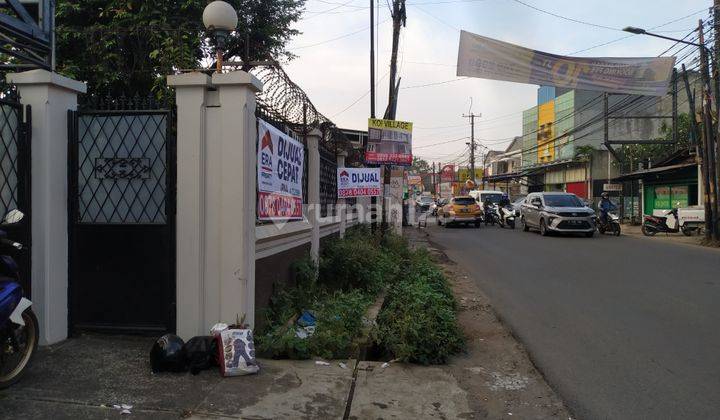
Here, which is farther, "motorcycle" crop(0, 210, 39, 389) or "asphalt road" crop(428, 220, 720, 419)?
"asphalt road" crop(428, 220, 720, 419)

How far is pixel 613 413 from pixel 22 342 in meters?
4.59

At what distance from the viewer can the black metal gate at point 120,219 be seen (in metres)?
5.06

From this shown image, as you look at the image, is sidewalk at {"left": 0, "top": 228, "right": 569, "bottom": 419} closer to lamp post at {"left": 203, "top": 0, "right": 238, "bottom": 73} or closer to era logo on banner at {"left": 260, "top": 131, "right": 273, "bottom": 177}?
era logo on banner at {"left": 260, "top": 131, "right": 273, "bottom": 177}

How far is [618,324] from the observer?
6750 millimetres

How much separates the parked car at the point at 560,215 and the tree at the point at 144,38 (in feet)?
36.2

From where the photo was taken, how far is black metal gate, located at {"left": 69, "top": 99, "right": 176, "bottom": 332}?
5.06 meters

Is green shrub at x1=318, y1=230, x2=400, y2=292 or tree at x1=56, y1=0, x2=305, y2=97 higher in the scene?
tree at x1=56, y1=0, x2=305, y2=97

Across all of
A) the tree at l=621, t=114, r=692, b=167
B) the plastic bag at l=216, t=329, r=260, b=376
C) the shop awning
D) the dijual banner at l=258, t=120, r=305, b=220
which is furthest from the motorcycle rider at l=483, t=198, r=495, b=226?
the plastic bag at l=216, t=329, r=260, b=376

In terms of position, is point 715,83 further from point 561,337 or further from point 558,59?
point 561,337

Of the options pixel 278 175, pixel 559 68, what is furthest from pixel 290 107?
pixel 559 68

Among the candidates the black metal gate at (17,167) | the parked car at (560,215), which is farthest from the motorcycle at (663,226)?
the black metal gate at (17,167)

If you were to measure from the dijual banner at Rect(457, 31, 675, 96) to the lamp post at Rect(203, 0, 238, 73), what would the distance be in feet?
29.1

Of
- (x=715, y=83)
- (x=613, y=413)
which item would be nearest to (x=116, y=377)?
(x=613, y=413)

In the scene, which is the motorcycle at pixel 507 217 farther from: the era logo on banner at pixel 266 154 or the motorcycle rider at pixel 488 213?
the era logo on banner at pixel 266 154
